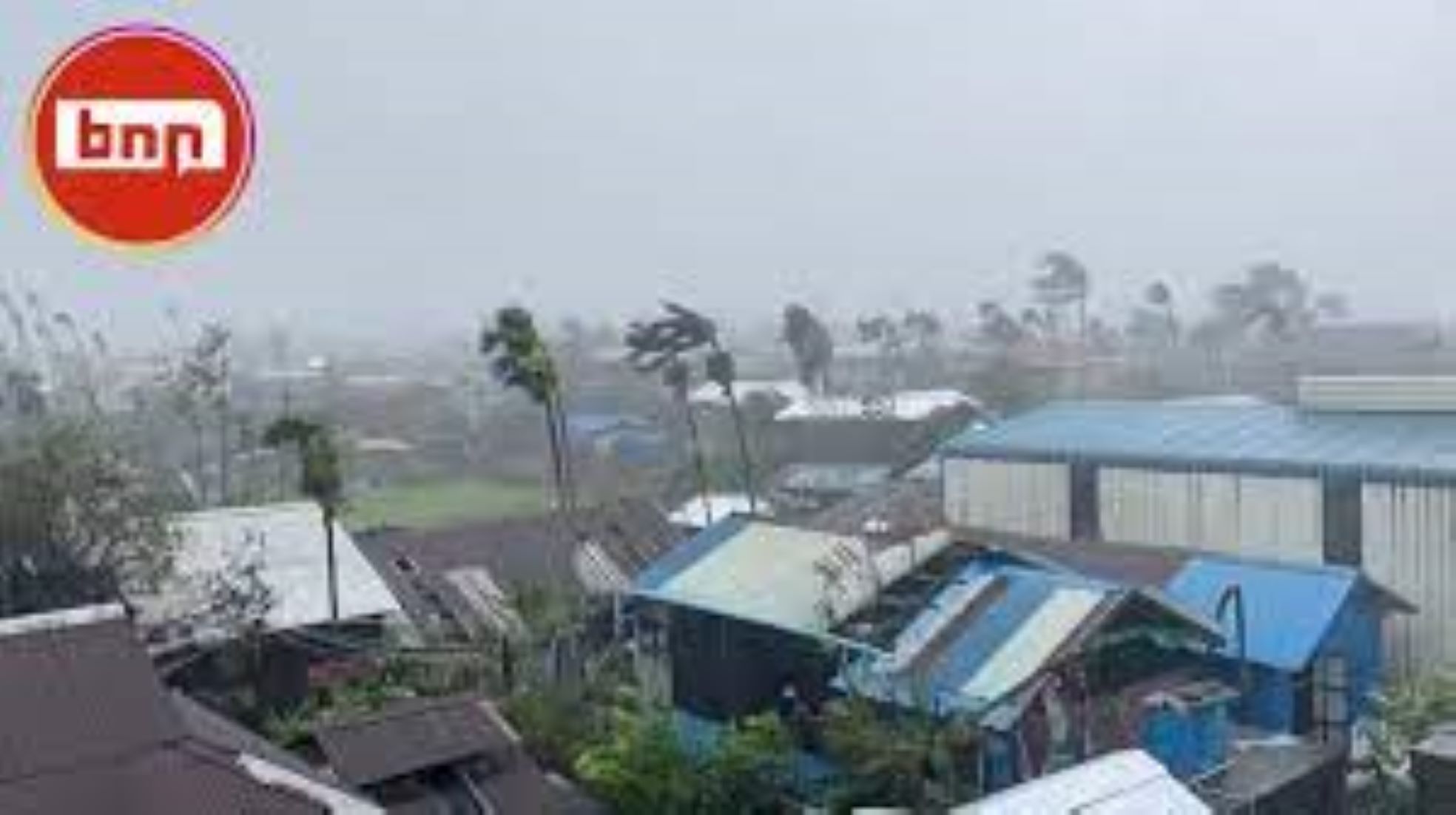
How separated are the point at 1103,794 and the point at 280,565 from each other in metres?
15.5

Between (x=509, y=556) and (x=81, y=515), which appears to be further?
(x=509, y=556)

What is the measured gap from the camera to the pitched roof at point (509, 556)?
1099 inches

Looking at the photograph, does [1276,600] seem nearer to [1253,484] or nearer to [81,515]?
[1253,484]

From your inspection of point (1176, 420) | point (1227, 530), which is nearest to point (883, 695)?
point (1227, 530)

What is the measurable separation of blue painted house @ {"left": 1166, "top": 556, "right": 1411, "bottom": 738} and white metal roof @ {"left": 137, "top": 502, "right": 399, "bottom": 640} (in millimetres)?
11409

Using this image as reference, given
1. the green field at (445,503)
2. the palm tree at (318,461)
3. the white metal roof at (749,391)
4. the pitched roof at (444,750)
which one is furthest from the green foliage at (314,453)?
the white metal roof at (749,391)

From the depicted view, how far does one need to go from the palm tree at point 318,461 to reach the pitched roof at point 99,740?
8284 millimetres

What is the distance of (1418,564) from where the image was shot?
23.3 metres

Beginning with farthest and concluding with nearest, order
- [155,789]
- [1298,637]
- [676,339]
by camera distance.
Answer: [676,339] → [1298,637] → [155,789]

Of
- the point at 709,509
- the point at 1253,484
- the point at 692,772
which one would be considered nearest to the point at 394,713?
the point at 692,772

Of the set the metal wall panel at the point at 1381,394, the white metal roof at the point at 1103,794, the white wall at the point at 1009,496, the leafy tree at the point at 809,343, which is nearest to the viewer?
the white metal roof at the point at 1103,794

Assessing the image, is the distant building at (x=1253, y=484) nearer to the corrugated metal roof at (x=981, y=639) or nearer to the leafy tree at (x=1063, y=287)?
the corrugated metal roof at (x=981, y=639)

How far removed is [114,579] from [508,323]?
741 cm

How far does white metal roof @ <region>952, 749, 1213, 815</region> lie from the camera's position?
12.8 m
